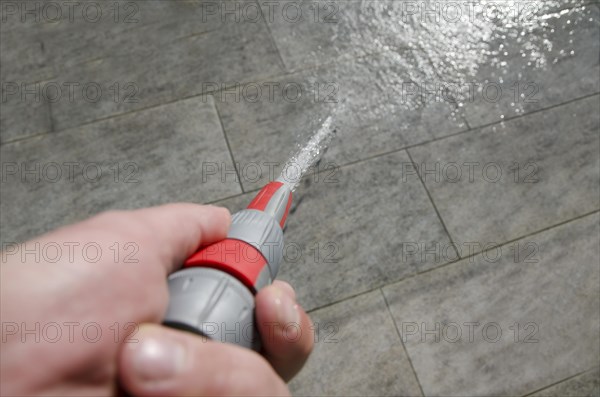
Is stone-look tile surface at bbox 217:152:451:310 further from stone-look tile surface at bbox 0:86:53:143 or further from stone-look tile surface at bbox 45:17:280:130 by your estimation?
stone-look tile surface at bbox 0:86:53:143

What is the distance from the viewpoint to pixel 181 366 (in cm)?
100

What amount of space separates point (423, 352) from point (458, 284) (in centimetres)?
37

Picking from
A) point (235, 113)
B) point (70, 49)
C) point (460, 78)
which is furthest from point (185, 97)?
point (460, 78)

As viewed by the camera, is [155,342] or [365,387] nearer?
[155,342]

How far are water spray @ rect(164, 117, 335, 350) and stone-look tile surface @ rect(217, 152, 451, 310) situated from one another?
1053mm

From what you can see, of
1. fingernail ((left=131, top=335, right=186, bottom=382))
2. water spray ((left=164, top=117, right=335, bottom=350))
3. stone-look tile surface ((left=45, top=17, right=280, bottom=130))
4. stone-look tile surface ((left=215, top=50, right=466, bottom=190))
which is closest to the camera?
fingernail ((left=131, top=335, right=186, bottom=382))

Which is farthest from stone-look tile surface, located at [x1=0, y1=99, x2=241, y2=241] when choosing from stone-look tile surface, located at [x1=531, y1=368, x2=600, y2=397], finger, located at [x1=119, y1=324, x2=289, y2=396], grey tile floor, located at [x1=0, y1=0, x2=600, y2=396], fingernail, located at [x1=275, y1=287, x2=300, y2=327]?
stone-look tile surface, located at [x1=531, y1=368, x2=600, y2=397]

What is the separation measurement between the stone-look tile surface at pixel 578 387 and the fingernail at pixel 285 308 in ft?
5.12

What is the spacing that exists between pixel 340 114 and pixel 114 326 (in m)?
2.00

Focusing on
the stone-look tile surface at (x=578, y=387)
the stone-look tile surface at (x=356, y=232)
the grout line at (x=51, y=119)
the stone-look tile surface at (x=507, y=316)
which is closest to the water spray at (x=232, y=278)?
the stone-look tile surface at (x=356, y=232)

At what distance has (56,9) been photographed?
10.6 feet

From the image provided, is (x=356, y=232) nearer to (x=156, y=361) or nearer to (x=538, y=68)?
(x=538, y=68)

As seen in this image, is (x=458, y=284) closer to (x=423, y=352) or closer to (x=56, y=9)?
(x=423, y=352)

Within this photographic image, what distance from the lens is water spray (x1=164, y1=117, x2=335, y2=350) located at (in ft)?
3.61
